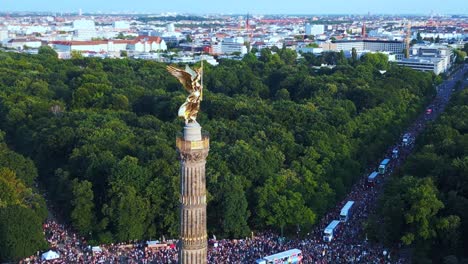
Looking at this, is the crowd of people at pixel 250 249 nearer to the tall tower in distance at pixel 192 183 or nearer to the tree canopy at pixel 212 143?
the tree canopy at pixel 212 143

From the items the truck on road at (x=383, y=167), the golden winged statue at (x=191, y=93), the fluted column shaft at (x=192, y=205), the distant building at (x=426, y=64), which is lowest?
the distant building at (x=426, y=64)

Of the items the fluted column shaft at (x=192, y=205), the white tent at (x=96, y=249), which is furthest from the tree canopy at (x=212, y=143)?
the fluted column shaft at (x=192, y=205)

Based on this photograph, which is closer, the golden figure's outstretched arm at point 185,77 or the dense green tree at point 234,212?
the golden figure's outstretched arm at point 185,77

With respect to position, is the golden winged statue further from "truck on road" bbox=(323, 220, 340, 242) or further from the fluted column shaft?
"truck on road" bbox=(323, 220, 340, 242)

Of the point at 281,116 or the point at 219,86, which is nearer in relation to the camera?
the point at 281,116

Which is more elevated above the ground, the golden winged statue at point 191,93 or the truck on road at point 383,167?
the golden winged statue at point 191,93

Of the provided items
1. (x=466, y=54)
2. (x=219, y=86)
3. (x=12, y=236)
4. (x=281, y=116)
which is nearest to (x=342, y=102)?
(x=281, y=116)

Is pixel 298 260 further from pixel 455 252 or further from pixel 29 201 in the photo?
pixel 29 201

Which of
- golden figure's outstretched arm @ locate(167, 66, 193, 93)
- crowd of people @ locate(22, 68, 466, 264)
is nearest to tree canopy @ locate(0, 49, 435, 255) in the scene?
crowd of people @ locate(22, 68, 466, 264)

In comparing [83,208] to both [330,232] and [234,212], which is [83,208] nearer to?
[234,212]
